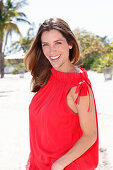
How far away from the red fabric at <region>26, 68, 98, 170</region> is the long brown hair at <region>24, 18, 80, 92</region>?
196mm

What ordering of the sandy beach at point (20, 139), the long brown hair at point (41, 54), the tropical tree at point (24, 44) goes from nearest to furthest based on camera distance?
the long brown hair at point (41, 54), the sandy beach at point (20, 139), the tropical tree at point (24, 44)

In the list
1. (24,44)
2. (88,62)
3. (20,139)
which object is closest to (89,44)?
(88,62)

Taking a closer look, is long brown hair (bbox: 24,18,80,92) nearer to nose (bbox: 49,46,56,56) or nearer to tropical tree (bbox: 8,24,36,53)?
nose (bbox: 49,46,56,56)

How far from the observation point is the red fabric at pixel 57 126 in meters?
1.18

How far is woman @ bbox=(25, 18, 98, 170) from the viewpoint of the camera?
112cm

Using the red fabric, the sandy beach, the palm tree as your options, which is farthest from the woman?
the palm tree

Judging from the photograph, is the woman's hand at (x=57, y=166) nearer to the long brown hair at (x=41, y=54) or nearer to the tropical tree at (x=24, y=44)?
the long brown hair at (x=41, y=54)

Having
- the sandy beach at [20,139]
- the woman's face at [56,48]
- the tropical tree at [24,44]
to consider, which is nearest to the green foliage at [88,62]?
the tropical tree at [24,44]

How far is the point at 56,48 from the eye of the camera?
1.29m

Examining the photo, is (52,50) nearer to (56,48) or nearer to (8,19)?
(56,48)

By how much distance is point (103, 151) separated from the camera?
3.56 meters

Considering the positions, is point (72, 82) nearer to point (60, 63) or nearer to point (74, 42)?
point (60, 63)

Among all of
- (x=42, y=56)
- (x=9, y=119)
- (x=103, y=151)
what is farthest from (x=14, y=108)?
(x=42, y=56)

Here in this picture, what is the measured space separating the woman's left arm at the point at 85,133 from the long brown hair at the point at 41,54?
35 cm
